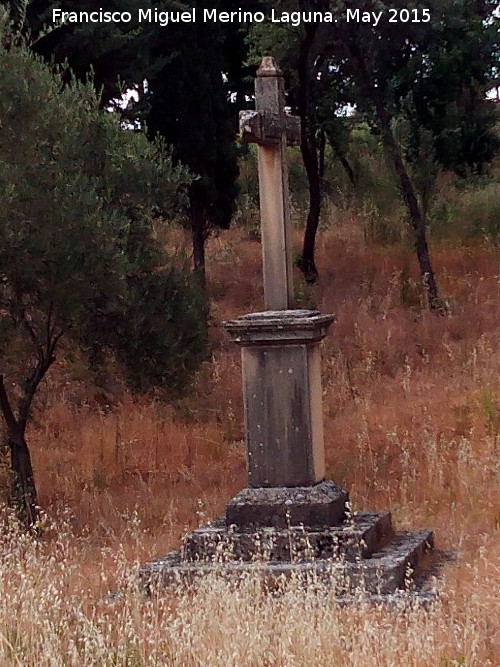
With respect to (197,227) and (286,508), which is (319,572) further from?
(197,227)

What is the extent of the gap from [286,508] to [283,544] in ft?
0.90

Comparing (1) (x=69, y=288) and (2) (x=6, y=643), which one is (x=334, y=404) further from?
(2) (x=6, y=643)

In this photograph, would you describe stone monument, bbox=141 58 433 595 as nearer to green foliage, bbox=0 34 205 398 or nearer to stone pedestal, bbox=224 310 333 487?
stone pedestal, bbox=224 310 333 487

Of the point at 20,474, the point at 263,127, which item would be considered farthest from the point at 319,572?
the point at 20,474

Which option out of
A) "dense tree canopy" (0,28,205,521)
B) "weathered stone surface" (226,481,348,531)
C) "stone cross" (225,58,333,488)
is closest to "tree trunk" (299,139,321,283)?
"dense tree canopy" (0,28,205,521)

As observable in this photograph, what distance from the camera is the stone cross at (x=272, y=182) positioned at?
281 inches

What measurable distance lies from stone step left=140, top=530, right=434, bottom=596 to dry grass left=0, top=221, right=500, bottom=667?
213 mm

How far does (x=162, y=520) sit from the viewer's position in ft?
29.3

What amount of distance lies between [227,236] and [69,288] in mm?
12416

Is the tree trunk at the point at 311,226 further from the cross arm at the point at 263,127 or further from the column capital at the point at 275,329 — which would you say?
the column capital at the point at 275,329

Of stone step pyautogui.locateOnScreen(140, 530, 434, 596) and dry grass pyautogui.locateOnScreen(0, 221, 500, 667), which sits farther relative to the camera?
stone step pyautogui.locateOnScreen(140, 530, 434, 596)

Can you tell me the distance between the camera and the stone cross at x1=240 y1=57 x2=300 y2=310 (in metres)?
7.14

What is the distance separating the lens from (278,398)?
689cm

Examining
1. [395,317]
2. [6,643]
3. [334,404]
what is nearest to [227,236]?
[395,317]
